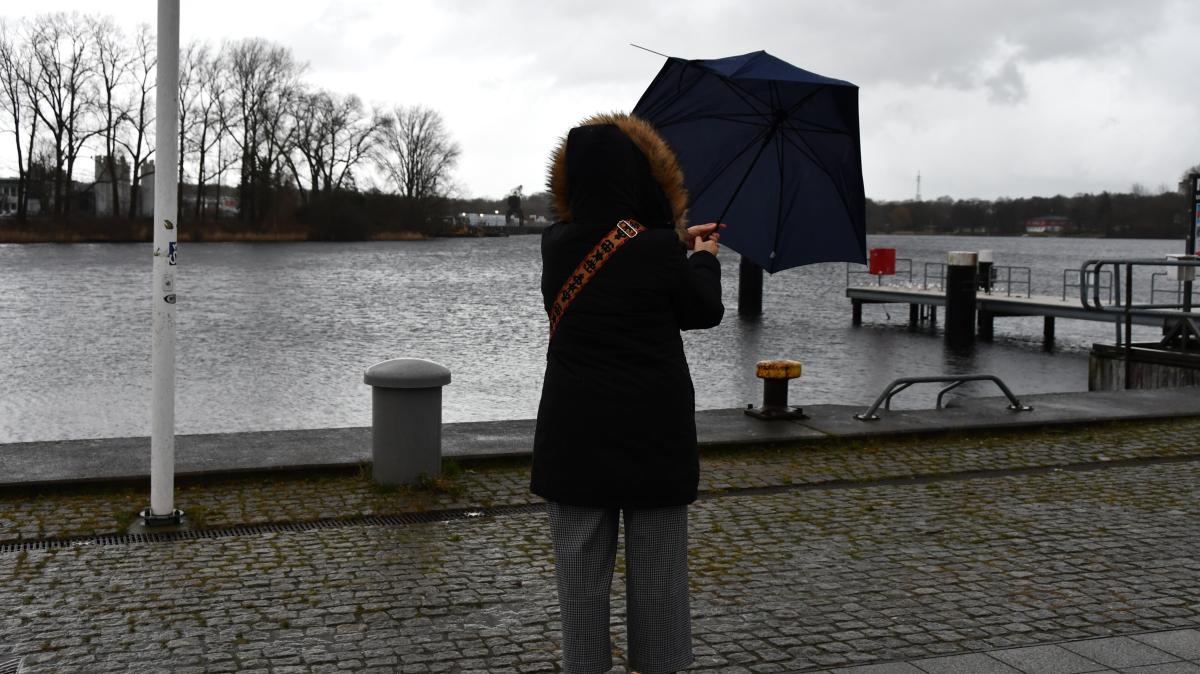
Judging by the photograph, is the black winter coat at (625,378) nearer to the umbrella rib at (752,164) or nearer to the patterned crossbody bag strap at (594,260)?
the patterned crossbody bag strap at (594,260)

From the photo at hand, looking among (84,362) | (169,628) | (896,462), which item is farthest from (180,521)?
(84,362)

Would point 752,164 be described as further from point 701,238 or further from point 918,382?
point 918,382

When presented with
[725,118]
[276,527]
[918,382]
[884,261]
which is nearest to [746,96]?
[725,118]

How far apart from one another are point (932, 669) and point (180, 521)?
4573mm

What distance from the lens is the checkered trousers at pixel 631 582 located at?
13.8 ft

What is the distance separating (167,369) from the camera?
7.57 metres

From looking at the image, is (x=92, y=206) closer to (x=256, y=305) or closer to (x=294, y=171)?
(x=294, y=171)

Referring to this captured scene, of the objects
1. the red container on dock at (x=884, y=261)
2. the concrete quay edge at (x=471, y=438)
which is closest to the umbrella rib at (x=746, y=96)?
the concrete quay edge at (x=471, y=438)

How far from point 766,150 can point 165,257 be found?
11.5ft

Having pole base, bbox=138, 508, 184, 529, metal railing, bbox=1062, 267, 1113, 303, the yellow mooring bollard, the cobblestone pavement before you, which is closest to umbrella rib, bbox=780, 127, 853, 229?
the cobblestone pavement

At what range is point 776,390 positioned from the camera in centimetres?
1155

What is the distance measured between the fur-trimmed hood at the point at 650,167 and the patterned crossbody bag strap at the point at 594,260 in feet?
0.46

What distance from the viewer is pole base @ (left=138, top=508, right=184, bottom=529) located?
7.54 metres

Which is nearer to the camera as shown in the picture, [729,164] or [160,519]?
[729,164]
